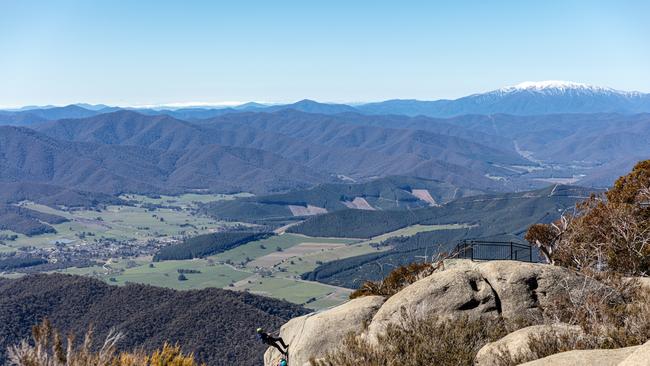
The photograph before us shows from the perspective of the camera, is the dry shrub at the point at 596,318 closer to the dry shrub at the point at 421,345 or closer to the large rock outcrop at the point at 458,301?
the large rock outcrop at the point at 458,301

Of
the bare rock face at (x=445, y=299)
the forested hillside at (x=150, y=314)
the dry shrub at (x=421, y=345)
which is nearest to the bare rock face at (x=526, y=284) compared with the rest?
the bare rock face at (x=445, y=299)

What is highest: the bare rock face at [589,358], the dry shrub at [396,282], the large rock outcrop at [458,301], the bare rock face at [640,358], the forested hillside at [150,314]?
the bare rock face at [640,358]

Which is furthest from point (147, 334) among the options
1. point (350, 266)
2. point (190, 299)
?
point (350, 266)

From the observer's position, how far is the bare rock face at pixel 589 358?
11.6 meters

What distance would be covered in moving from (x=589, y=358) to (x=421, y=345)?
3708 mm

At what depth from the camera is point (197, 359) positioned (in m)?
84.4

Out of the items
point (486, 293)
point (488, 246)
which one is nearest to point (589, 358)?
point (486, 293)

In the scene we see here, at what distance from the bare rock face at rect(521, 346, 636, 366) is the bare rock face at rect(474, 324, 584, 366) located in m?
1.64

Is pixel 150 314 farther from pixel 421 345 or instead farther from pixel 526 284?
pixel 421 345

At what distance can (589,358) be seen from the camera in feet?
38.7

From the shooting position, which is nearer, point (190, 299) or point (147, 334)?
point (147, 334)

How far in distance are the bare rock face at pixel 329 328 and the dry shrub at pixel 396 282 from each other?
2.20 m

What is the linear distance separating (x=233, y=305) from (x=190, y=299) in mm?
9868

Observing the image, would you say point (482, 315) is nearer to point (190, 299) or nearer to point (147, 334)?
point (147, 334)
